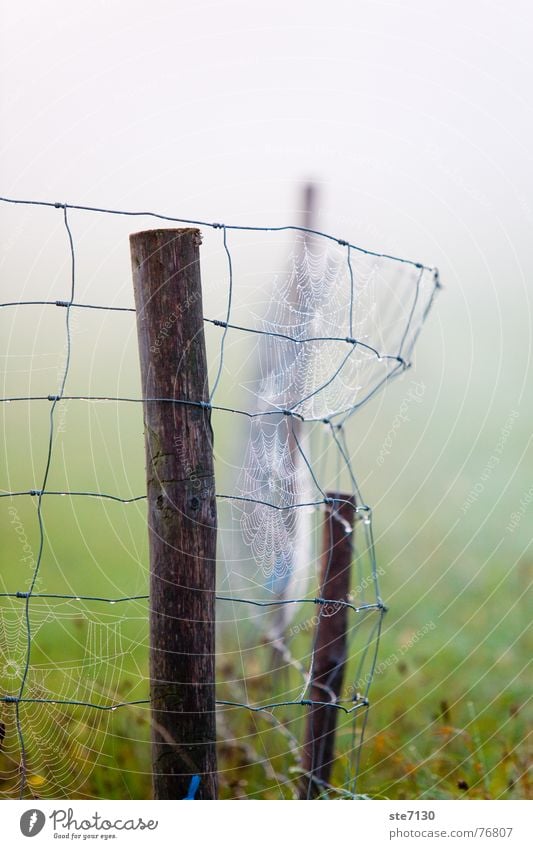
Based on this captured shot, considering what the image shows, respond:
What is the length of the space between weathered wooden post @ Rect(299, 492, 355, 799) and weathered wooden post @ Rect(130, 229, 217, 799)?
29.2 inches

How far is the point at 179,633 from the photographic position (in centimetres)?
171

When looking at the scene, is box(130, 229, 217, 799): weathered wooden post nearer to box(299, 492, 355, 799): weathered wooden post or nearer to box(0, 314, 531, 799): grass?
box(0, 314, 531, 799): grass

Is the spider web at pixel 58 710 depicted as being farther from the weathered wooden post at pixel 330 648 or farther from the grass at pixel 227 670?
the weathered wooden post at pixel 330 648

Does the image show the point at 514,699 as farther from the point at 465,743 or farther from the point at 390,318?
the point at 390,318

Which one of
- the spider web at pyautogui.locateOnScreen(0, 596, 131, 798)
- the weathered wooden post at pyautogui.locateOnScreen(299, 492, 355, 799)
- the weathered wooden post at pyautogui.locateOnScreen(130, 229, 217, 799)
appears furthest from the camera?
the weathered wooden post at pyautogui.locateOnScreen(299, 492, 355, 799)

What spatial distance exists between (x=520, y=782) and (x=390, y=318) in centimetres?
148

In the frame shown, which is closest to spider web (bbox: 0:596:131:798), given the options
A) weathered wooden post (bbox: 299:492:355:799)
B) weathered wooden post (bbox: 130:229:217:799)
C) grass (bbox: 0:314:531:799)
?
grass (bbox: 0:314:531:799)

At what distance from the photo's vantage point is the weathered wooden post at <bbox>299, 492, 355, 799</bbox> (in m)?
2.43

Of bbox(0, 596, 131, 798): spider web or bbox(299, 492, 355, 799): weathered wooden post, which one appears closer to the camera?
bbox(0, 596, 131, 798): spider web

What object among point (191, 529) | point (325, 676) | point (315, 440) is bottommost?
point (325, 676)

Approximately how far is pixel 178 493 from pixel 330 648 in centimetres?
97

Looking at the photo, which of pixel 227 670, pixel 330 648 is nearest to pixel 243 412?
pixel 330 648

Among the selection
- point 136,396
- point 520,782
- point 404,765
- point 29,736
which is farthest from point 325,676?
point 136,396
